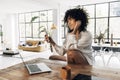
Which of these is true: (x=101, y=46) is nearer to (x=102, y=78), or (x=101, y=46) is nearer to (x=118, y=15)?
(x=118, y=15)

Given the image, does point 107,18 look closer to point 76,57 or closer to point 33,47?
point 33,47

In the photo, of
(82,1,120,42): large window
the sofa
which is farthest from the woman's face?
the sofa

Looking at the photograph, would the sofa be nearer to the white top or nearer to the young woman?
the young woman

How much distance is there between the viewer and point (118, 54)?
495cm

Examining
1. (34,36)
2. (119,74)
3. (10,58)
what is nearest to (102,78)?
(119,74)

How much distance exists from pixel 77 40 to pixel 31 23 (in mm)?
9081

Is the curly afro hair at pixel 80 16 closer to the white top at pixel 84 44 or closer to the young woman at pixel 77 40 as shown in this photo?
the young woman at pixel 77 40

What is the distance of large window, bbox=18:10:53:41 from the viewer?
9.97 metres

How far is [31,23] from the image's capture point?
10453 millimetres

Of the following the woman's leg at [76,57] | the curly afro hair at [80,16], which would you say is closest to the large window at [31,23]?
the curly afro hair at [80,16]

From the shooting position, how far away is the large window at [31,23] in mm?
9969

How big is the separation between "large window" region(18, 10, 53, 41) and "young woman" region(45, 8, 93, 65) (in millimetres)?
8045

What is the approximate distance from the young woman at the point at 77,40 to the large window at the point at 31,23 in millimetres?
8045

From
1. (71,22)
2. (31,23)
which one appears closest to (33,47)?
(31,23)
